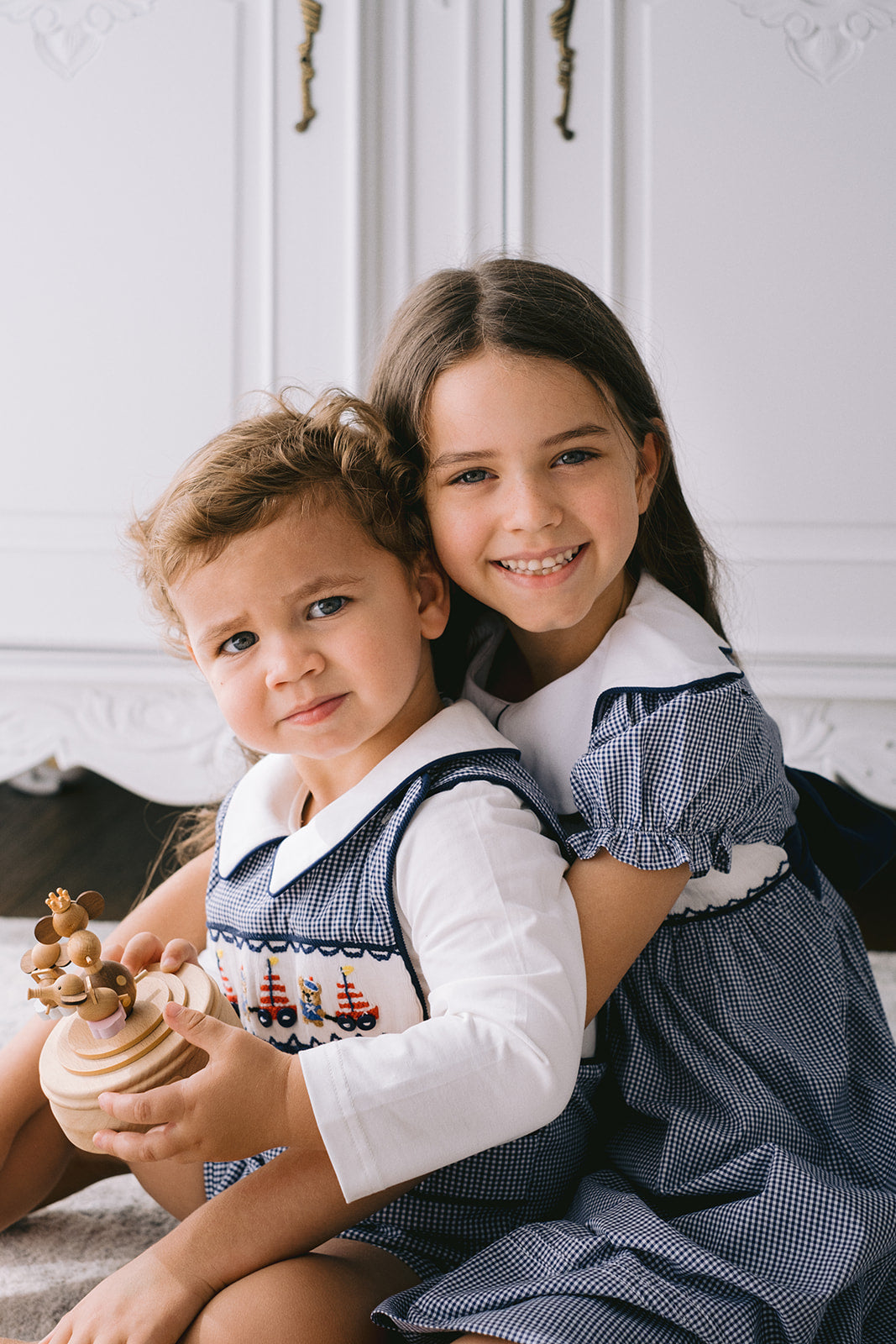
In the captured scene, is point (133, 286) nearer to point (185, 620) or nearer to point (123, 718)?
point (123, 718)

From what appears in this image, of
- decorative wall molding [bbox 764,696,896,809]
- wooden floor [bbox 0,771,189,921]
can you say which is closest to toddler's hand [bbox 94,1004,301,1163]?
decorative wall molding [bbox 764,696,896,809]

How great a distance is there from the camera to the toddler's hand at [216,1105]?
21.1 inches

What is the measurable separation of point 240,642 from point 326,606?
0.06 meters

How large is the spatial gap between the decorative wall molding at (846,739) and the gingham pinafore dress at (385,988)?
83cm

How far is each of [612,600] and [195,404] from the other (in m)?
0.89

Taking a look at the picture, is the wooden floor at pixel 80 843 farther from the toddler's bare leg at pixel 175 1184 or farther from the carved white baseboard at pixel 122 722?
the toddler's bare leg at pixel 175 1184

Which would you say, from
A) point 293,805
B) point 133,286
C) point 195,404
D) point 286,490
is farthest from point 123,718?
point 286,490

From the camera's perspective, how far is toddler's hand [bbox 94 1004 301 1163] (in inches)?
21.1

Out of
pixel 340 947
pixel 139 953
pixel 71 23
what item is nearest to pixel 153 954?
pixel 139 953

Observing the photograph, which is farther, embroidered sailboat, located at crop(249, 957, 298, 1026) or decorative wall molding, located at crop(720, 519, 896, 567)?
decorative wall molding, located at crop(720, 519, 896, 567)

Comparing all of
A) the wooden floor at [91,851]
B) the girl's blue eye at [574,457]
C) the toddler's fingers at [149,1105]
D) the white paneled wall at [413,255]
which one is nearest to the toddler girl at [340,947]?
the toddler's fingers at [149,1105]

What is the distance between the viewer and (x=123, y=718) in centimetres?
152

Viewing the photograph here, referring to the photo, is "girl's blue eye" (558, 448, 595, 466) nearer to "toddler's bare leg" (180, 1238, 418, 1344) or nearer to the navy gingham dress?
the navy gingham dress

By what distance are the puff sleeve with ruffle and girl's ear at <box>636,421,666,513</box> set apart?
181 mm
